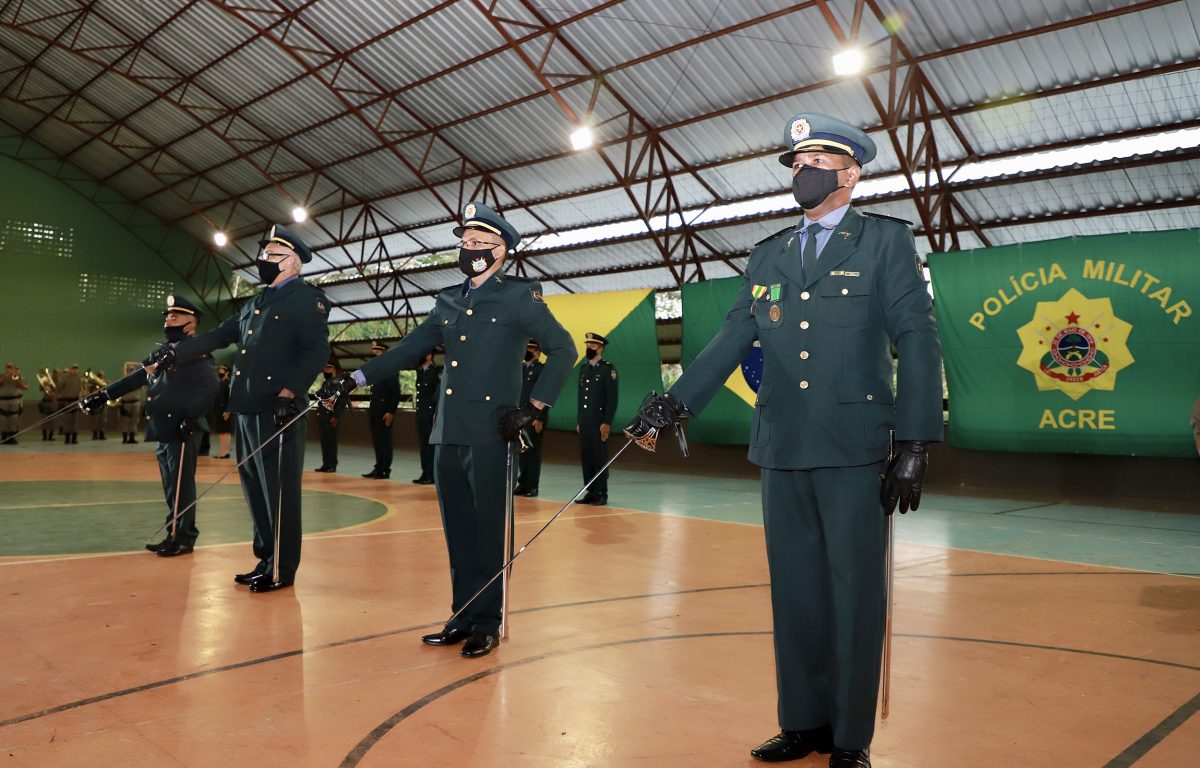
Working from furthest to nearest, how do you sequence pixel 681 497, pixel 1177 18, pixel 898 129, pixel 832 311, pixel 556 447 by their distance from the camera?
pixel 556 447 < pixel 898 129 < pixel 681 497 < pixel 1177 18 < pixel 832 311

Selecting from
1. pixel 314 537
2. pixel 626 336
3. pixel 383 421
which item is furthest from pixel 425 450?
pixel 314 537

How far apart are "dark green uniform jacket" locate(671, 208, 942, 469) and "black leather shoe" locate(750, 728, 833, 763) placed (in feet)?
2.76

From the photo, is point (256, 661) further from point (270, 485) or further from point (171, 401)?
point (171, 401)

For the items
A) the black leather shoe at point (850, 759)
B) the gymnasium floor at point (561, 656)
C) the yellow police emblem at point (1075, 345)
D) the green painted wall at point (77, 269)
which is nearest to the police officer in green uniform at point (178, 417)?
the gymnasium floor at point (561, 656)

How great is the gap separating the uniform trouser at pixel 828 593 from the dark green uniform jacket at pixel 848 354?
10 centimetres

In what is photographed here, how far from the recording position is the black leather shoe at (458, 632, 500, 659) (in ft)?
13.3

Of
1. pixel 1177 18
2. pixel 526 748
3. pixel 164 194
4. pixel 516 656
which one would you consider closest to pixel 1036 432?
pixel 1177 18

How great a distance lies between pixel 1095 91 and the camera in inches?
463

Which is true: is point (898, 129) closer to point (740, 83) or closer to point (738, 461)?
point (740, 83)

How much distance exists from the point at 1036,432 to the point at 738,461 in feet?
16.2

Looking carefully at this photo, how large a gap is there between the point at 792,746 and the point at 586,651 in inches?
56.5

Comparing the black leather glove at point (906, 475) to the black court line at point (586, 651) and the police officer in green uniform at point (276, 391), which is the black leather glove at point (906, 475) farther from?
the police officer in green uniform at point (276, 391)

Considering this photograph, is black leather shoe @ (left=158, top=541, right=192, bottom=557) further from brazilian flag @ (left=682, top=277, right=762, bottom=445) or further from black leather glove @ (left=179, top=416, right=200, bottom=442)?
brazilian flag @ (left=682, top=277, right=762, bottom=445)

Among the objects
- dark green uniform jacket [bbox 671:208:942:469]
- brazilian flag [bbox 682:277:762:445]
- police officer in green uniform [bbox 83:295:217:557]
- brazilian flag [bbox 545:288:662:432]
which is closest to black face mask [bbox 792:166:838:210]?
dark green uniform jacket [bbox 671:208:942:469]
